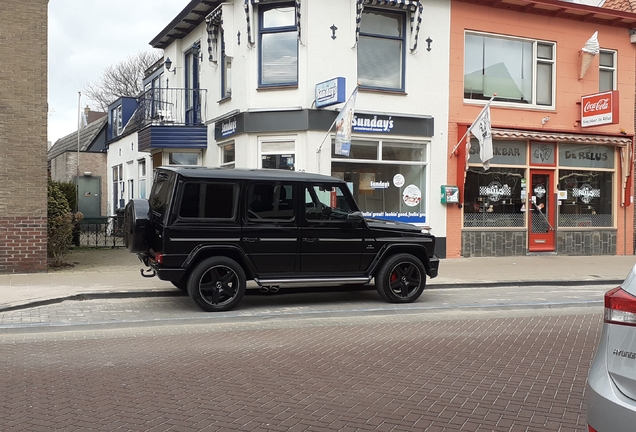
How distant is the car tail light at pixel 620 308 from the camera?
311cm

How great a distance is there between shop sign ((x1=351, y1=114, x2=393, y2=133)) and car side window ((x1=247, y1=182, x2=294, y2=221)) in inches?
245

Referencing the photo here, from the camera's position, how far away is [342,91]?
1408 centimetres

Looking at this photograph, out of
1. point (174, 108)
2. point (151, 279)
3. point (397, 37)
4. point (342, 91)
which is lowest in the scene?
point (151, 279)

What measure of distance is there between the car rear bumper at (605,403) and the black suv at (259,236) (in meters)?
6.47

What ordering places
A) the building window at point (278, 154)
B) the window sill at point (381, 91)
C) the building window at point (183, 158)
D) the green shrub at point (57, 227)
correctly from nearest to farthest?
the green shrub at point (57, 227) → the building window at point (278, 154) → the window sill at point (381, 91) → the building window at point (183, 158)

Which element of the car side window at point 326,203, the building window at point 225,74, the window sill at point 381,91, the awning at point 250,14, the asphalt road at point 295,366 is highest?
the awning at point 250,14

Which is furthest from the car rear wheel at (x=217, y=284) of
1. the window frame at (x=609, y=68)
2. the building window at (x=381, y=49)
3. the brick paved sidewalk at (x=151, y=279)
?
the window frame at (x=609, y=68)

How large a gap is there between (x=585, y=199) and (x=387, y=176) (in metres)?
6.29

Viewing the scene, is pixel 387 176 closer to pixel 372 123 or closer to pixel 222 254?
pixel 372 123

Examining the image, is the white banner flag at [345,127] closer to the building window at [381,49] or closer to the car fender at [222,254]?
the building window at [381,49]

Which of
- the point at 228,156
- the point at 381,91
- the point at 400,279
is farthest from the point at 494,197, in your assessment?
the point at 400,279

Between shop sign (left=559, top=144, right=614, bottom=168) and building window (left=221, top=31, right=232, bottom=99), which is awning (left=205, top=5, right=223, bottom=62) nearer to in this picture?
building window (left=221, top=31, right=232, bottom=99)

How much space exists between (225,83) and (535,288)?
31.2 ft

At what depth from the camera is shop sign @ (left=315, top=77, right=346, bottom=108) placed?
1404 cm
